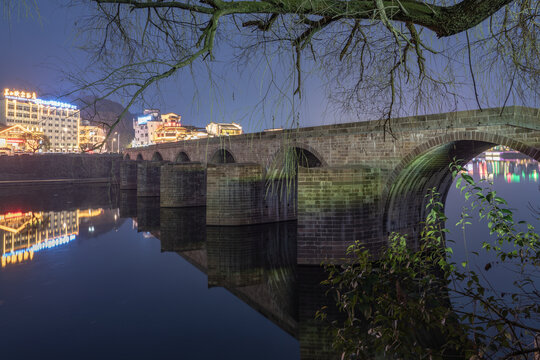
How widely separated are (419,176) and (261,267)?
747cm

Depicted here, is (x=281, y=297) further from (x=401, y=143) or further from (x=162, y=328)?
(x=401, y=143)

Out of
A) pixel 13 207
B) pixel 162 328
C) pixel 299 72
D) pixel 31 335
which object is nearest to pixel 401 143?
pixel 162 328

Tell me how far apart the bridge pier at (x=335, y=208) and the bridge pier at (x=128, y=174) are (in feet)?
127

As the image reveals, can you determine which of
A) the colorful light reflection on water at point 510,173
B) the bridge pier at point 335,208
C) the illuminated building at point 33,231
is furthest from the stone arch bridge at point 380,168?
the colorful light reflection on water at point 510,173

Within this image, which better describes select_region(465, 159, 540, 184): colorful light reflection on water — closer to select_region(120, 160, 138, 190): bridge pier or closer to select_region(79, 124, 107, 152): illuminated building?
select_region(79, 124, 107, 152): illuminated building

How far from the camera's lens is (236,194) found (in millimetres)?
21000

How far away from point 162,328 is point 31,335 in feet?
10.3

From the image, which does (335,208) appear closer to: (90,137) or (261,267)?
(261,267)

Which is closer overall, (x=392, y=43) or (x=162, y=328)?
(x=392, y=43)

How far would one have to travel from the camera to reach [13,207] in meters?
33.8

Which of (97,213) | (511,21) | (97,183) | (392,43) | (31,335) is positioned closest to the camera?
(511,21)

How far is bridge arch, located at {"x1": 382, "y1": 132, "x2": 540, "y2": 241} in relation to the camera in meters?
12.6

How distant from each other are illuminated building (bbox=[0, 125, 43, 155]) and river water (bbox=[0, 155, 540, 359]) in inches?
2474

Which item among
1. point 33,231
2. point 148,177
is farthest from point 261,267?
point 148,177
